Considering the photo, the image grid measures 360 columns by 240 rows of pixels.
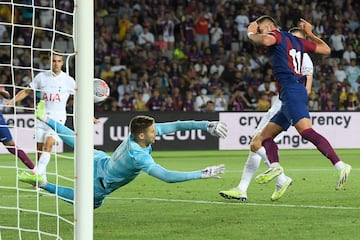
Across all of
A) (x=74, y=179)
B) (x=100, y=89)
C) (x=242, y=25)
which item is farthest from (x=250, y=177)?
(x=242, y=25)

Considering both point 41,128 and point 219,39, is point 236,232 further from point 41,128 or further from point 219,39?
point 219,39

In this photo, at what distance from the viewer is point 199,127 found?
936 centimetres

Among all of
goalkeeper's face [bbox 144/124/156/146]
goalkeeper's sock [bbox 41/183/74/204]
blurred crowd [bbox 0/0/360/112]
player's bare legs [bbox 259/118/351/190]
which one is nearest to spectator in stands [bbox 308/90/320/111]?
blurred crowd [bbox 0/0/360/112]

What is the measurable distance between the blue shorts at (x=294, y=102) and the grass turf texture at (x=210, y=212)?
1.02 m

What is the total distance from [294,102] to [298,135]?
1286cm

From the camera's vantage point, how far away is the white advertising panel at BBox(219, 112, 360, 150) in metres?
23.3

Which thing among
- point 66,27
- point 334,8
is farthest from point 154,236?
point 334,8

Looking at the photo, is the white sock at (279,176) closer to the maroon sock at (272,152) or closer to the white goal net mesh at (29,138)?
the maroon sock at (272,152)

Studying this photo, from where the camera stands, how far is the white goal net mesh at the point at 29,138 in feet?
29.4

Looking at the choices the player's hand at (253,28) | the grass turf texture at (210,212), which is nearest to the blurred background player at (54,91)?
the grass turf texture at (210,212)

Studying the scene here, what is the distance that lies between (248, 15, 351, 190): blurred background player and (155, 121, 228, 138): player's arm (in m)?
1.65

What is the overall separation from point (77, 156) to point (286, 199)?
5.57 metres

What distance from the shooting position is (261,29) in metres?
11.4

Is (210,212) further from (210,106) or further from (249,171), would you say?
(210,106)
